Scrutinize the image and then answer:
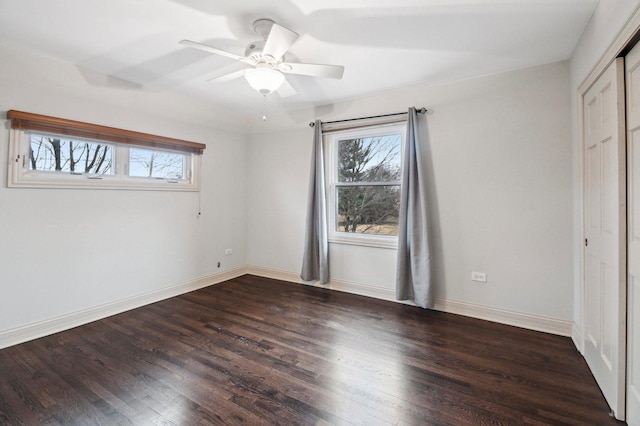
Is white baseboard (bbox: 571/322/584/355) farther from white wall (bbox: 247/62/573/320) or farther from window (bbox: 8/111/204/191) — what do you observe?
window (bbox: 8/111/204/191)

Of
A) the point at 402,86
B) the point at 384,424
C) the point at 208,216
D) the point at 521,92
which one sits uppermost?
the point at 402,86

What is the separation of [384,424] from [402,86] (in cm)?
310

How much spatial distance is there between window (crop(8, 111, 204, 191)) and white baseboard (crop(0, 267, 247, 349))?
49.1 inches

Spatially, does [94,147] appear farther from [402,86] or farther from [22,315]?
[402,86]

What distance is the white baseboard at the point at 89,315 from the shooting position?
7.84 ft

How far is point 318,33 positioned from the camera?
6.95 ft

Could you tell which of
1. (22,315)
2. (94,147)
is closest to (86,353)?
(22,315)

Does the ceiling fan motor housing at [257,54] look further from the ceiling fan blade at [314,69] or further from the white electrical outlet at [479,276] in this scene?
the white electrical outlet at [479,276]

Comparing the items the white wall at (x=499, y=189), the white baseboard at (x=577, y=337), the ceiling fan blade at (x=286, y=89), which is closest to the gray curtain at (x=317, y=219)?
the white wall at (x=499, y=189)

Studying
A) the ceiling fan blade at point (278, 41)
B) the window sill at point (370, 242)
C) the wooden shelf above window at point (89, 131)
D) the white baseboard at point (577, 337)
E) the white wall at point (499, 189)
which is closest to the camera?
the ceiling fan blade at point (278, 41)

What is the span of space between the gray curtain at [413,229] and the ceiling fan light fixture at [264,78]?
5.53ft

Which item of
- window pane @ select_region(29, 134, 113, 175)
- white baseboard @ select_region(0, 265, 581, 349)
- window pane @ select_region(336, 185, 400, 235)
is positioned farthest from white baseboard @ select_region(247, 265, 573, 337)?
window pane @ select_region(29, 134, 113, 175)

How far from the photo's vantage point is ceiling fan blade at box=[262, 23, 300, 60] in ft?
5.82

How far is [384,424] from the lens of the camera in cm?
155
